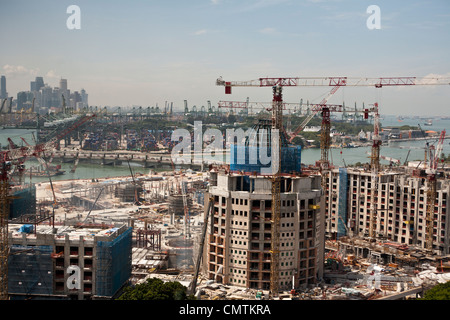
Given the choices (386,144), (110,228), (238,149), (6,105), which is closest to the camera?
(110,228)

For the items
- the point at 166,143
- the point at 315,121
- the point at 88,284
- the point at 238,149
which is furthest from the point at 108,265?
the point at 315,121

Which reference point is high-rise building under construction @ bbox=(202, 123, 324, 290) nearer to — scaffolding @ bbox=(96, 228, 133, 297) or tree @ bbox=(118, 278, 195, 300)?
tree @ bbox=(118, 278, 195, 300)

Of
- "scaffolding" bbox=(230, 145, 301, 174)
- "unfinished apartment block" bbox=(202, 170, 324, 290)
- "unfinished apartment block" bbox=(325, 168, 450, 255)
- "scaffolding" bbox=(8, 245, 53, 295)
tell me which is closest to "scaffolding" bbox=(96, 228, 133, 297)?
"scaffolding" bbox=(8, 245, 53, 295)

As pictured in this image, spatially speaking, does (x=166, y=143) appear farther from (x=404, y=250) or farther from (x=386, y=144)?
(x=404, y=250)

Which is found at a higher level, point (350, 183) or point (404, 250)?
point (350, 183)

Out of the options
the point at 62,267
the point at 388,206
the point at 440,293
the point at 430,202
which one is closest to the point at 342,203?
the point at 388,206
